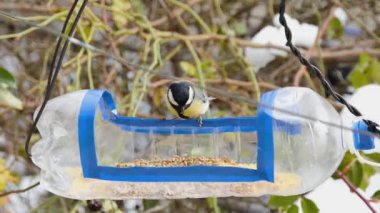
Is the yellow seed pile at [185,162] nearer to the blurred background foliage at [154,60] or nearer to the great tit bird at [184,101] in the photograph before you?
the great tit bird at [184,101]

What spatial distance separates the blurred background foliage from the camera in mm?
2078

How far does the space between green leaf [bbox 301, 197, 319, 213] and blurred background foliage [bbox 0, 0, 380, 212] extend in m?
0.22

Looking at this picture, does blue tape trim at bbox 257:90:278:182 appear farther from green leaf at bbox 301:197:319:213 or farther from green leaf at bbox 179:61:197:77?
green leaf at bbox 179:61:197:77

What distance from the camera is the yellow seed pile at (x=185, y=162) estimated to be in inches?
46.6

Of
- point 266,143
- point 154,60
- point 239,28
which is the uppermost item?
point 239,28

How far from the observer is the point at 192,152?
4.13 ft

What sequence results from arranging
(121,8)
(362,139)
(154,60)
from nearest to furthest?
1. (362,139)
2. (154,60)
3. (121,8)

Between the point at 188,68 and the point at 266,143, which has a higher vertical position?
the point at 188,68

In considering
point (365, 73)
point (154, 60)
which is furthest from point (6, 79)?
point (365, 73)

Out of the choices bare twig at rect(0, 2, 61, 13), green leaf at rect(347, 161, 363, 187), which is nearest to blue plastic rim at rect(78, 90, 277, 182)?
green leaf at rect(347, 161, 363, 187)

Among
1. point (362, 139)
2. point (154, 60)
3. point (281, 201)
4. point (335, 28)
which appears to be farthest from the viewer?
point (335, 28)

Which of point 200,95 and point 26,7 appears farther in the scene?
point 26,7

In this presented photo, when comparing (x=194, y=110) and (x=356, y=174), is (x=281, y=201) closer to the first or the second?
(x=356, y=174)

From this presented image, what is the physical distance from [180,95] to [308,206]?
39cm
